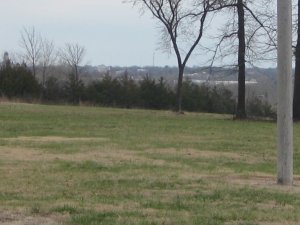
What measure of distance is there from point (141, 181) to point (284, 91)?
2.76 m

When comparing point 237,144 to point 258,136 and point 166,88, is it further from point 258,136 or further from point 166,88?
point 166,88

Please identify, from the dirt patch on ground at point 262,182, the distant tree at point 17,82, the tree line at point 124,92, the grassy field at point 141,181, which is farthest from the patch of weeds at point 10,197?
the distant tree at point 17,82

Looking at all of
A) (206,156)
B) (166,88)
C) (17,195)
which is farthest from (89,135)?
(166,88)

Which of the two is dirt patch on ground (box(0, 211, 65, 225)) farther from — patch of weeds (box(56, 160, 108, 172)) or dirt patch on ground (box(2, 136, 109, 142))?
dirt patch on ground (box(2, 136, 109, 142))

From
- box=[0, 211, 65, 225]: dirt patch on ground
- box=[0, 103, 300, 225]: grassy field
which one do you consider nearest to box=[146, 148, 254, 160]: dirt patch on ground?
box=[0, 103, 300, 225]: grassy field

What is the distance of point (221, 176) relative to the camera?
468 inches

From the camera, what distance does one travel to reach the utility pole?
10.6 metres

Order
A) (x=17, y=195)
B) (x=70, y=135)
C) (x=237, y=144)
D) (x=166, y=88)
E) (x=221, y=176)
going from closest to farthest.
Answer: (x=17, y=195), (x=221, y=176), (x=237, y=144), (x=70, y=135), (x=166, y=88)

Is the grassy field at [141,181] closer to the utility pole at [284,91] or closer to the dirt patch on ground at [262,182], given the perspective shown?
the dirt patch on ground at [262,182]

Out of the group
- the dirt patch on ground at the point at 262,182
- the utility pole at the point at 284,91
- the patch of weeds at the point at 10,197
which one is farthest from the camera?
the utility pole at the point at 284,91

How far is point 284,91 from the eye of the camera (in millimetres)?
10688

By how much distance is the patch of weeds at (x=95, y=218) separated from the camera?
6777 mm

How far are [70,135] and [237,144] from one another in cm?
560

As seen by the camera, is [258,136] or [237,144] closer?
[237,144]
